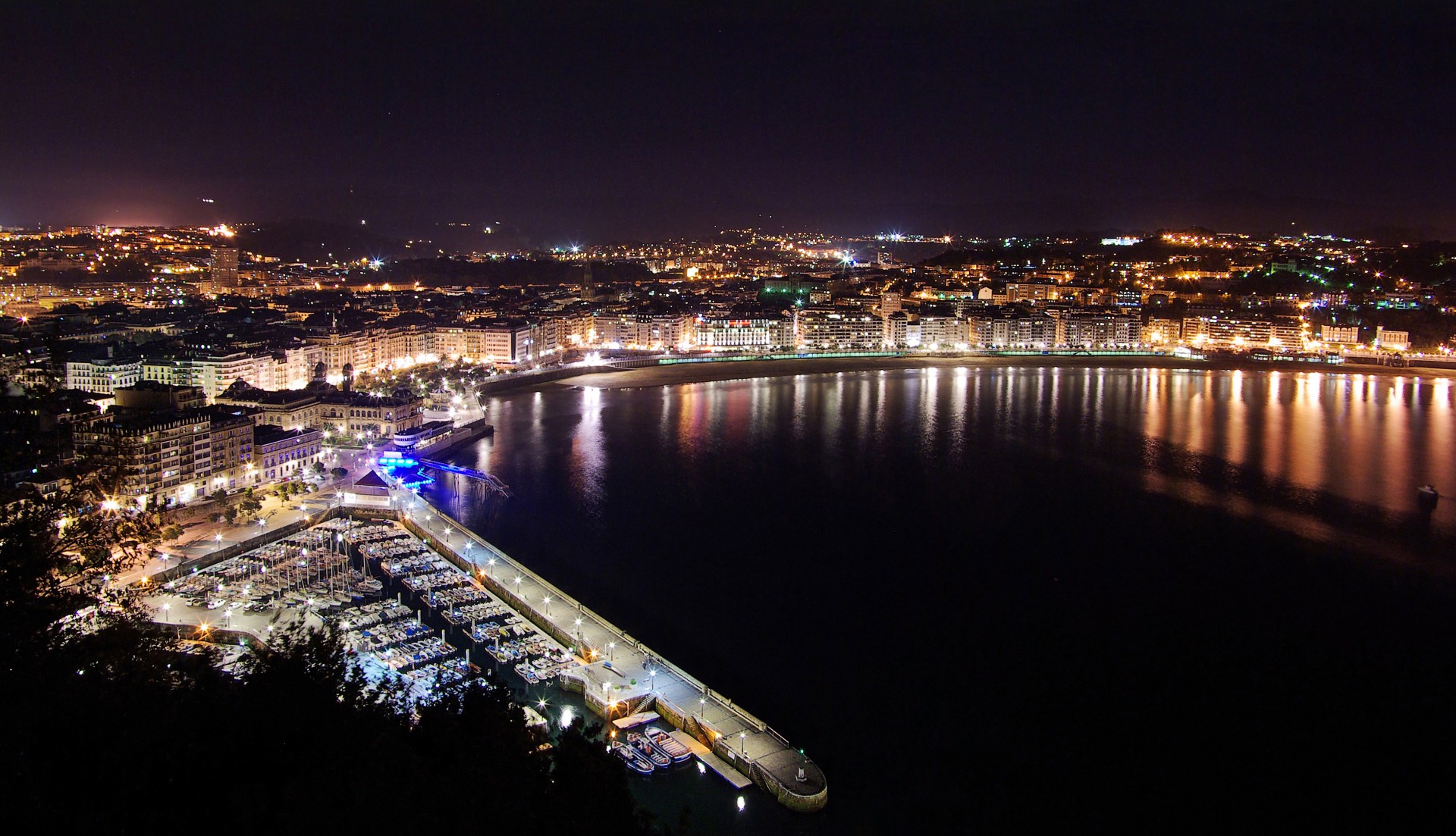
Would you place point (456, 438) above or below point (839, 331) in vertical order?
below

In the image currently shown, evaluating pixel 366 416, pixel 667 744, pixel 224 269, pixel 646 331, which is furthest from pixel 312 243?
pixel 667 744

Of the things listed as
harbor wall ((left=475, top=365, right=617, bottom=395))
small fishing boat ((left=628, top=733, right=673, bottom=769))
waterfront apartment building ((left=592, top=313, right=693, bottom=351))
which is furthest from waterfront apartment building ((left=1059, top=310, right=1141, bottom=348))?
small fishing boat ((left=628, top=733, right=673, bottom=769))

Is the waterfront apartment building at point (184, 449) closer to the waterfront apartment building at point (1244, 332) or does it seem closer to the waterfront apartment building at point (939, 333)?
the waterfront apartment building at point (939, 333)

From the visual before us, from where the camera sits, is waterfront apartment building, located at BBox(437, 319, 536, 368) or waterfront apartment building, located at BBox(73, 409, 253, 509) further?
waterfront apartment building, located at BBox(437, 319, 536, 368)

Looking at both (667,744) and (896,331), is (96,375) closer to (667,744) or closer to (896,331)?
(667,744)

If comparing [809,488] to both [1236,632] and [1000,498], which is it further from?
[1236,632]

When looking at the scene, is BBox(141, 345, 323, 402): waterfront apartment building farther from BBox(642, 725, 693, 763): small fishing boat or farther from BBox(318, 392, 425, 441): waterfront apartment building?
BBox(642, 725, 693, 763): small fishing boat
